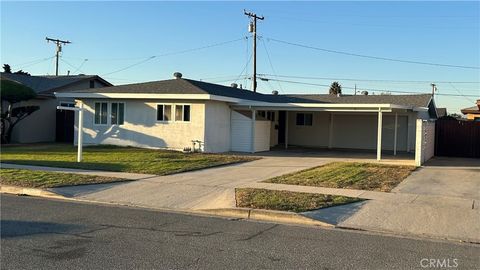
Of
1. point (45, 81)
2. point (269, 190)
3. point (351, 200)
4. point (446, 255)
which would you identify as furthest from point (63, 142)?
point (446, 255)

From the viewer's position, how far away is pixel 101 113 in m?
26.4

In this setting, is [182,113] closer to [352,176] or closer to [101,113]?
[101,113]

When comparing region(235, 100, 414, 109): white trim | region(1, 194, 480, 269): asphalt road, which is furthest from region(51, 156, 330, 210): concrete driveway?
region(235, 100, 414, 109): white trim

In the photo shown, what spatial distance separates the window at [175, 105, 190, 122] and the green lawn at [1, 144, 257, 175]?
1740 mm

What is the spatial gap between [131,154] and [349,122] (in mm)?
14124

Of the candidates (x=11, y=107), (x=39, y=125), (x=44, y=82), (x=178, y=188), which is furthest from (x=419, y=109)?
(x=44, y=82)

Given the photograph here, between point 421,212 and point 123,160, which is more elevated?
point 123,160

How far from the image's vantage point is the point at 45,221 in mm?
8773

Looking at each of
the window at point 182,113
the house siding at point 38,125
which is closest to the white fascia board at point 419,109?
the window at point 182,113

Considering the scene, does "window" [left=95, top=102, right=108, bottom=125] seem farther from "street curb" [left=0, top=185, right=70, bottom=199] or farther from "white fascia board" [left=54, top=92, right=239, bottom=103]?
"street curb" [left=0, top=185, right=70, bottom=199]

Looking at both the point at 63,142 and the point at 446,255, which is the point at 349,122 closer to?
the point at 63,142

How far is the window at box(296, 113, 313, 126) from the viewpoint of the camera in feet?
103

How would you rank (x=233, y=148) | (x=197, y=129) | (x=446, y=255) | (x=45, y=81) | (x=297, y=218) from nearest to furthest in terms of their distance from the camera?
(x=446, y=255) < (x=297, y=218) < (x=197, y=129) < (x=233, y=148) < (x=45, y=81)

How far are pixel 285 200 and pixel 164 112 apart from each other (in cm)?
1481
